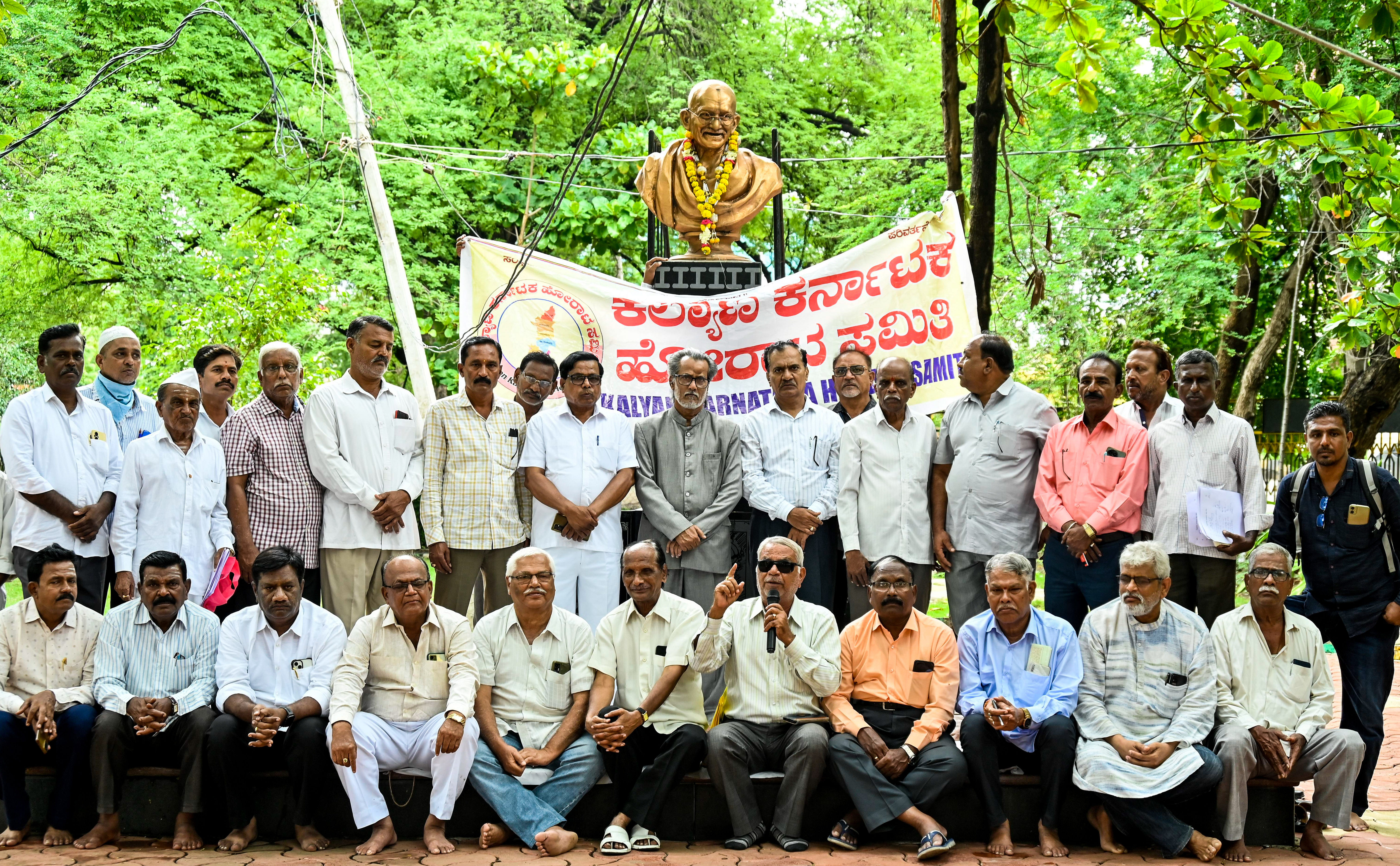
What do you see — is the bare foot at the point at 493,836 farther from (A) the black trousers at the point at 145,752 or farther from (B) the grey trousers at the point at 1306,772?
(B) the grey trousers at the point at 1306,772

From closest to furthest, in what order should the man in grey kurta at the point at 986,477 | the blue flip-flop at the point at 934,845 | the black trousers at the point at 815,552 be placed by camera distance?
1. the blue flip-flop at the point at 934,845
2. the man in grey kurta at the point at 986,477
3. the black trousers at the point at 815,552

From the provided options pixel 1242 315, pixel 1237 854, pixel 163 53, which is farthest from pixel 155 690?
pixel 1242 315

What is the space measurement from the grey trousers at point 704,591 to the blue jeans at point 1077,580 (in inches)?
65.8

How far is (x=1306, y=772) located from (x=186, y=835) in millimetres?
4927

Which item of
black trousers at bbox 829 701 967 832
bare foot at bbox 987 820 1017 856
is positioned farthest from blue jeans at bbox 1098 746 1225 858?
black trousers at bbox 829 701 967 832

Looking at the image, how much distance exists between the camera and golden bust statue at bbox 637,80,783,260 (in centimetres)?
845

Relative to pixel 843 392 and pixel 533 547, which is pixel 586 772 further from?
pixel 843 392

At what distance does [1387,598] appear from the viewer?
6293 millimetres

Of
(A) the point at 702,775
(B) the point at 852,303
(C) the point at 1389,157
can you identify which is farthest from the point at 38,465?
(C) the point at 1389,157

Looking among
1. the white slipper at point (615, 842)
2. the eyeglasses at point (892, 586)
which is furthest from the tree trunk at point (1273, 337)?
the white slipper at point (615, 842)

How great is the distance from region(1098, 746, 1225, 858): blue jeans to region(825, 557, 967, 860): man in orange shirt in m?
0.69

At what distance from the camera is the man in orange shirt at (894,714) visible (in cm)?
578

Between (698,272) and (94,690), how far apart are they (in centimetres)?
439

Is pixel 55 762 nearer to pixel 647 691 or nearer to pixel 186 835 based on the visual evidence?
pixel 186 835
